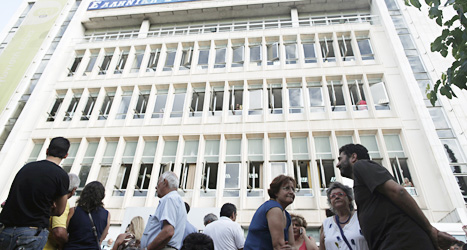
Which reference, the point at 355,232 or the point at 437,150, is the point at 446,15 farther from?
the point at 355,232

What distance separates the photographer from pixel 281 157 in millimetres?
16125

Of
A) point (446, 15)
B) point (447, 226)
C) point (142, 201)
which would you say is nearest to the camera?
point (447, 226)

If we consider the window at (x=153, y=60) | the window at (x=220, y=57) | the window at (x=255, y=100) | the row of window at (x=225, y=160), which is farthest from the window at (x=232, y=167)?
the window at (x=153, y=60)

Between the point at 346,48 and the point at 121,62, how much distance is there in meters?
15.5

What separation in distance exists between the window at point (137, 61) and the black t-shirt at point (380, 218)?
20.0 m

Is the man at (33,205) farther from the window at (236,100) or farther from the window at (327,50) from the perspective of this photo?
the window at (327,50)

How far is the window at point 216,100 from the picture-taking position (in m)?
18.1

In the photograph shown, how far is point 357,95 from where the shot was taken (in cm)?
1731

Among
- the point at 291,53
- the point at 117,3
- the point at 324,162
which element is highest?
the point at 117,3

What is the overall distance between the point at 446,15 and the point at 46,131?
27.1 metres

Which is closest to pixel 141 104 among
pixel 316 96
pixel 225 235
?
pixel 316 96

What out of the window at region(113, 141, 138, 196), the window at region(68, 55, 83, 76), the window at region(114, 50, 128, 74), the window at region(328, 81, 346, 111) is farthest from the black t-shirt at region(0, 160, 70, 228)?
the window at region(68, 55, 83, 76)

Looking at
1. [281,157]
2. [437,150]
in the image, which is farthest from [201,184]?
[437,150]

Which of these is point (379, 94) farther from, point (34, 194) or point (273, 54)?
point (34, 194)
